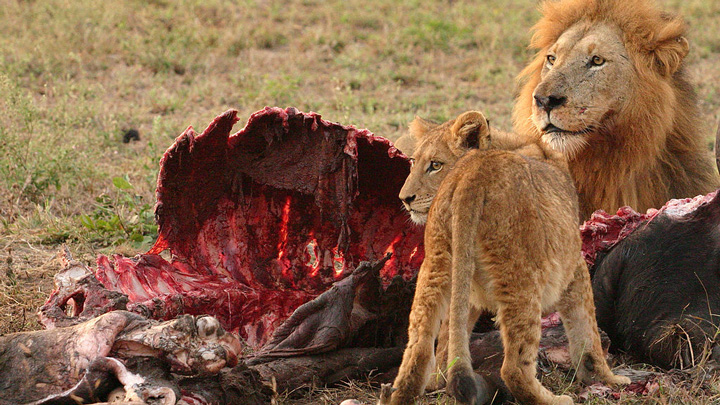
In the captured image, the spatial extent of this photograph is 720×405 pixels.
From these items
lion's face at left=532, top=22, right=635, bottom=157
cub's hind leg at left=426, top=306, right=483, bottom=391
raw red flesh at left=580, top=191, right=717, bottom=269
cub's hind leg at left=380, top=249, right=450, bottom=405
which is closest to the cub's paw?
cub's hind leg at left=380, top=249, right=450, bottom=405

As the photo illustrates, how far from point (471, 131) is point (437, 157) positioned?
178 millimetres

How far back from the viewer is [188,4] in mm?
10406

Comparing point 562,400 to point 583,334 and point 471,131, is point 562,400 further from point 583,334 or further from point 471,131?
point 471,131

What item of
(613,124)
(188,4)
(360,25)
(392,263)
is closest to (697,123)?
(613,124)

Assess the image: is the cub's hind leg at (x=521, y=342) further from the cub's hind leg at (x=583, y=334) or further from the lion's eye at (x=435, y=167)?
the lion's eye at (x=435, y=167)

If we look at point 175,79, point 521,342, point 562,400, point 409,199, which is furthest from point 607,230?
point 175,79

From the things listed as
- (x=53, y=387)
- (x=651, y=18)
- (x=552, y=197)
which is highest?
(x=651, y=18)

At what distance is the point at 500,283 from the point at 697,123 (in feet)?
8.15

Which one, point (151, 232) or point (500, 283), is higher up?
point (500, 283)

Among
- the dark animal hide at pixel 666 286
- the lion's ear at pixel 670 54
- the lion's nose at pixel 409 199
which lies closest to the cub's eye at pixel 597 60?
the lion's ear at pixel 670 54

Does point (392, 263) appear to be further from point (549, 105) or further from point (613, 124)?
point (613, 124)

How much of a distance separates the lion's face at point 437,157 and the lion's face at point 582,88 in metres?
0.69

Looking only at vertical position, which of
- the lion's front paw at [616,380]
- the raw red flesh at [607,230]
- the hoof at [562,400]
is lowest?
the lion's front paw at [616,380]

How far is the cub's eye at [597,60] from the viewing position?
455 cm
